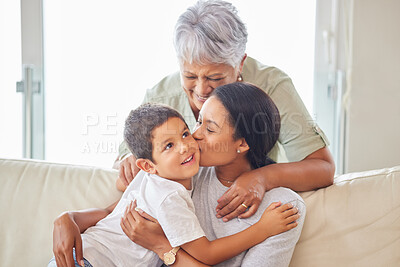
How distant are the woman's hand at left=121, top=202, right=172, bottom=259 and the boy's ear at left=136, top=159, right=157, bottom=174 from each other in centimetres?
14

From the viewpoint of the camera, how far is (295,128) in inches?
67.8

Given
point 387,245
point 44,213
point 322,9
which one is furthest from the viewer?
point 322,9

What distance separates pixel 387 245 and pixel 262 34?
151 centimetres

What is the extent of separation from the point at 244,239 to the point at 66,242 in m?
0.53

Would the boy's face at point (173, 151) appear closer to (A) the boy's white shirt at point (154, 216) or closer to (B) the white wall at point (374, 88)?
(A) the boy's white shirt at point (154, 216)

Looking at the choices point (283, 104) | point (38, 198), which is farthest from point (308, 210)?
point (38, 198)

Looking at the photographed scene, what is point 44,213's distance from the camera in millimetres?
1709

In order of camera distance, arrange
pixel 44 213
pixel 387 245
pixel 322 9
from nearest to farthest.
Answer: pixel 387 245, pixel 44 213, pixel 322 9

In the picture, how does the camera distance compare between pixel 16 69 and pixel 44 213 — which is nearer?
pixel 44 213

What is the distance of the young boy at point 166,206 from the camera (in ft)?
4.29

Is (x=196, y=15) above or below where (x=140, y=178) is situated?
above

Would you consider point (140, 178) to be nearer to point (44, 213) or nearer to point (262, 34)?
point (44, 213)

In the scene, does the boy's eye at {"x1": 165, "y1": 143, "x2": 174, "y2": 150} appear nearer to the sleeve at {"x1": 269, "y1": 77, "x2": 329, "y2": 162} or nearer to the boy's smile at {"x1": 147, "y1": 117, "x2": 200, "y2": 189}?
the boy's smile at {"x1": 147, "y1": 117, "x2": 200, "y2": 189}

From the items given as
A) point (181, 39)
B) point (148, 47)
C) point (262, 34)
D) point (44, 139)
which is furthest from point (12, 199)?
point (262, 34)
